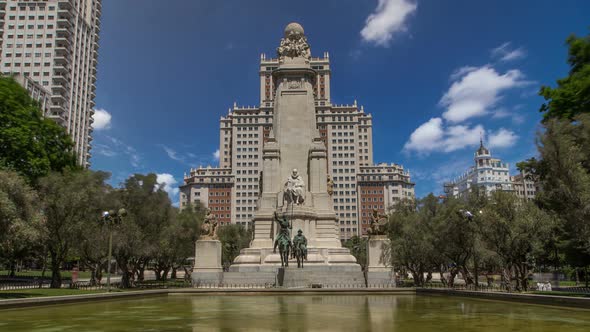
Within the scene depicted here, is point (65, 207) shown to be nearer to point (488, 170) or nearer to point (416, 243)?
point (416, 243)

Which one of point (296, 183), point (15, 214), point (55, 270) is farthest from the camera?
point (296, 183)

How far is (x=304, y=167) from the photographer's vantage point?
40969mm

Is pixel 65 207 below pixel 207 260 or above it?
above

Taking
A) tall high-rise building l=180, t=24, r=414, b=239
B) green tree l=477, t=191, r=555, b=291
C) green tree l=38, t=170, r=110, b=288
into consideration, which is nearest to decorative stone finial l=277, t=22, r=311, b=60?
green tree l=38, t=170, r=110, b=288

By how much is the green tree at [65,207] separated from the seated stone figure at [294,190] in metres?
14.8

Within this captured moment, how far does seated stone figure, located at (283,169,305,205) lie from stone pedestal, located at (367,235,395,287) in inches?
283

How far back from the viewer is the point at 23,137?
32.8m

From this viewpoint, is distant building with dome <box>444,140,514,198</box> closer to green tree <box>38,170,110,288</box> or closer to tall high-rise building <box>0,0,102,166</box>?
tall high-rise building <box>0,0,102,166</box>

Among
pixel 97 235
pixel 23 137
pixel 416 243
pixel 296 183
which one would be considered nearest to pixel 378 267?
pixel 416 243

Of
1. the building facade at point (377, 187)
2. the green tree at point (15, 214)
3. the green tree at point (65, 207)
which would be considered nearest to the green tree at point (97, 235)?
the green tree at point (65, 207)

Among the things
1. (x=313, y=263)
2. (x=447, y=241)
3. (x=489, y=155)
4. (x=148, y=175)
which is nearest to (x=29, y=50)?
(x=148, y=175)

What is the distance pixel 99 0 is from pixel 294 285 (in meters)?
110

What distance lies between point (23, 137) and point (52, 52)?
7306 cm

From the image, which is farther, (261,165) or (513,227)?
(261,165)
